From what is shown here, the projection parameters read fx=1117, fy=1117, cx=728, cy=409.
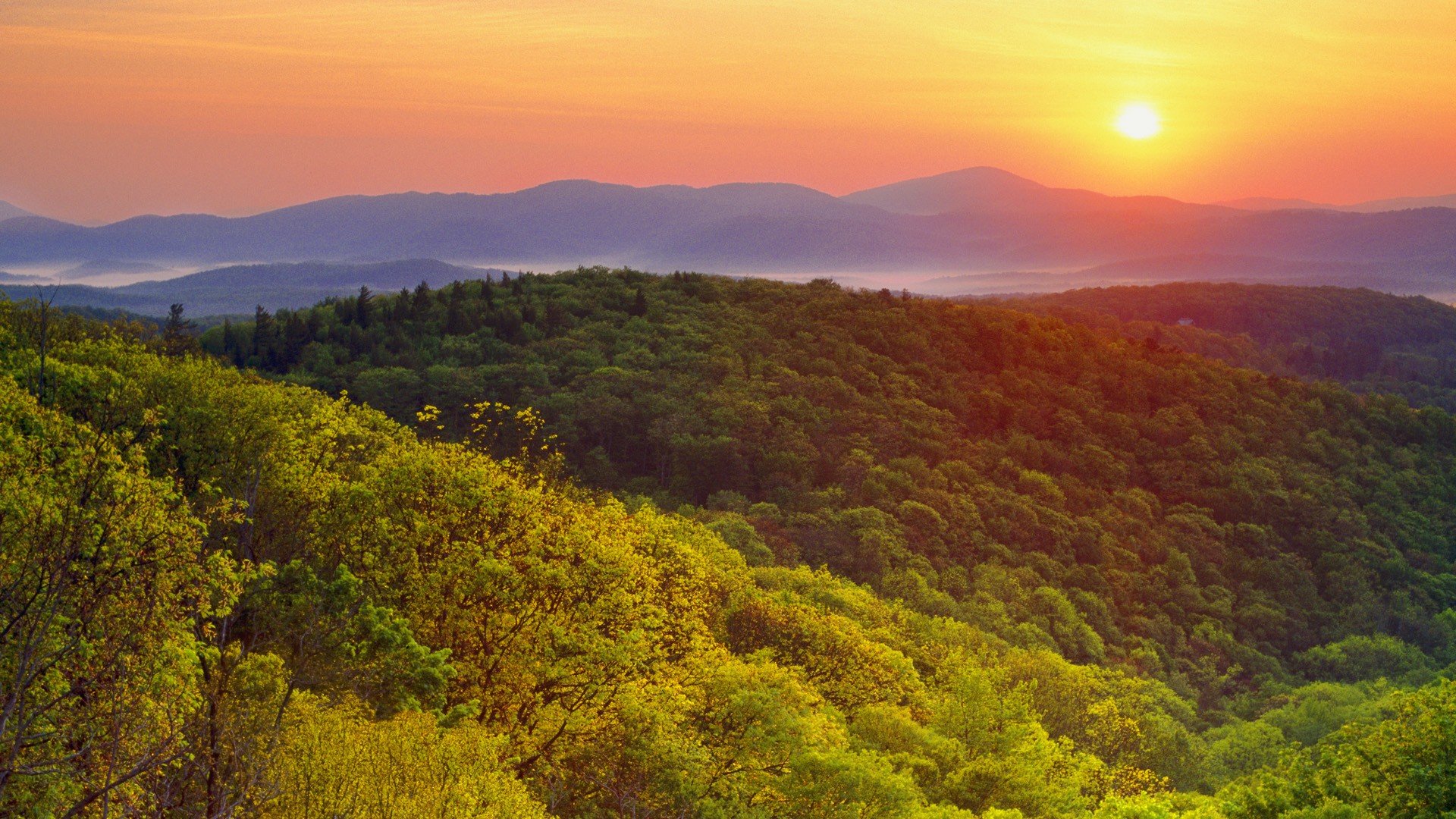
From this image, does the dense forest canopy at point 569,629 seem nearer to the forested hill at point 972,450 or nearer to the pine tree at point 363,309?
the forested hill at point 972,450

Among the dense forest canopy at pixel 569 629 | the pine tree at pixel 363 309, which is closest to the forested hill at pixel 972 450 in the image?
the dense forest canopy at pixel 569 629

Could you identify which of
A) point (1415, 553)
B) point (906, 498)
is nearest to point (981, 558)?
point (906, 498)

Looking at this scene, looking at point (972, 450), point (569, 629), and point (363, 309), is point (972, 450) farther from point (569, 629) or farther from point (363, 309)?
point (569, 629)

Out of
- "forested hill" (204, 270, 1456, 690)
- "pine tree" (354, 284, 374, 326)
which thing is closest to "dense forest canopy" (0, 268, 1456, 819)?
→ "forested hill" (204, 270, 1456, 690)

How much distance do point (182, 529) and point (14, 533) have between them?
2.32 m

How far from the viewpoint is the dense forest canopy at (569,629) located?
17.7 m

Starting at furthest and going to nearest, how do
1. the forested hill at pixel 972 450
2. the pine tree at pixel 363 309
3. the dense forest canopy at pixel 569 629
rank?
the pine tree at pixel 363 309, the forested hill at pixel 972 450, the dense forest canopy at pixel 569 629

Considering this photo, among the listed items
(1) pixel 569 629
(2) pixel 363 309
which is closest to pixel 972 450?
(2) pixel 363 309

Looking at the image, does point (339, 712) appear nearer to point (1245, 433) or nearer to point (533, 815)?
point (533, 815)

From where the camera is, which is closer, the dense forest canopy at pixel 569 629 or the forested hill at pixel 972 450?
the dense forest canopy at pixel 569 629

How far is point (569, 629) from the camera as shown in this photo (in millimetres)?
30359

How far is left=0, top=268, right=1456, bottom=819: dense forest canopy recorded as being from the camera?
17.7 metres

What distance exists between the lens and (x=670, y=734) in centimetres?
2848

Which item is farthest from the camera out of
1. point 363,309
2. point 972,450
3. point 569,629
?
point 972,450
